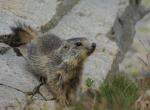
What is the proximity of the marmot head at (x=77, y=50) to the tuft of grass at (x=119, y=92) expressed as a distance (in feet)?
1.62

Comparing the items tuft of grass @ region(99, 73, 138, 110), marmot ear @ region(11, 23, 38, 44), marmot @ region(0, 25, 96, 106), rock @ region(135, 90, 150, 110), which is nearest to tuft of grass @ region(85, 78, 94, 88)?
marmot @ region(0, 25, 96, 106)

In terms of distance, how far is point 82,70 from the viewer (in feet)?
27.8

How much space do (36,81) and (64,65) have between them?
1.47 feet

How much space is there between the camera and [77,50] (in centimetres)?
827

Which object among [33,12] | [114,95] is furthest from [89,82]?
[33,12]

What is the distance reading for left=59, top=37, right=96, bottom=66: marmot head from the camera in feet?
26.8

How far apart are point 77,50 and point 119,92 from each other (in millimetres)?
1060

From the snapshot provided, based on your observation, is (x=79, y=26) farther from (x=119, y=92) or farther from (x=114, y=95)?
(x=114, y=95)

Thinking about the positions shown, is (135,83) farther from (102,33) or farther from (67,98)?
(102,33)

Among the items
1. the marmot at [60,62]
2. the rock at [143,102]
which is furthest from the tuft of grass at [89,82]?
the rock at [143,102]

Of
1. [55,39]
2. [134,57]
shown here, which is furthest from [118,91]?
[134,57]

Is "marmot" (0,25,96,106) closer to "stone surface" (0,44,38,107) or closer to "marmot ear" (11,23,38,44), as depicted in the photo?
"stone surface" (0,44,38,107)

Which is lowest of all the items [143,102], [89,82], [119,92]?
[89,82]

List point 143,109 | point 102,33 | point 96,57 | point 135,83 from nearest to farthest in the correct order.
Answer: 1. point 143,109
2. point 135,83
3. point 96,57
4. point 102,33
